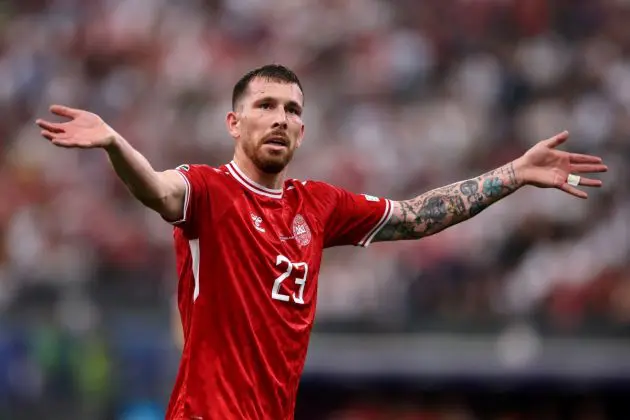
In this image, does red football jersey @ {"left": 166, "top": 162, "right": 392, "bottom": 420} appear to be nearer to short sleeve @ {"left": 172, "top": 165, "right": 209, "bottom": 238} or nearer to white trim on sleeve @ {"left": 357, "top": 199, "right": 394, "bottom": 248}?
short sleeve @ {"left": 172, "top": 165, "right": 209, "bottom": 238}

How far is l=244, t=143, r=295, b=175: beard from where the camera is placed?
6102 millimetres

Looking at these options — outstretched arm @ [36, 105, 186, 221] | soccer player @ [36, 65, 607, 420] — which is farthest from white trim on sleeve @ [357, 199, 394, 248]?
outstretched arm @ [36, 105, 186, 221]

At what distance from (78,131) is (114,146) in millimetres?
162

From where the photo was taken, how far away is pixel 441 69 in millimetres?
16438

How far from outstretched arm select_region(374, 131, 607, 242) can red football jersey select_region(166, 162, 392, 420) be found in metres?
0.82

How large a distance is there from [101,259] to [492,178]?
7.32 m

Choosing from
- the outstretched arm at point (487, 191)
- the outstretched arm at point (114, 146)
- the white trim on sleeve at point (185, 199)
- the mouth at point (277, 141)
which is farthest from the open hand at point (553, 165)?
the outstretched arm at point (114, 146)

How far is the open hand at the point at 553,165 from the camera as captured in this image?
6.82 m

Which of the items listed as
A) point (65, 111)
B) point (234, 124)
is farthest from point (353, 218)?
point (65, 111)

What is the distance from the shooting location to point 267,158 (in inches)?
240

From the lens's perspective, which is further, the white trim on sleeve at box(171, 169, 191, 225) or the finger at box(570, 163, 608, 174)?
the finger at box(570, 163, 608, 174)

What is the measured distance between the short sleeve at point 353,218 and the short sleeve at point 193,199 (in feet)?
2.87

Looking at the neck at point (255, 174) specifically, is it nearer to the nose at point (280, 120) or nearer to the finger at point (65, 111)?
the nose at point (280, 120)

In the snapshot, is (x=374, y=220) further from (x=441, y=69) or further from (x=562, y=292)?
(x=441, y=69)
